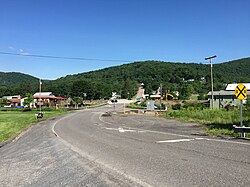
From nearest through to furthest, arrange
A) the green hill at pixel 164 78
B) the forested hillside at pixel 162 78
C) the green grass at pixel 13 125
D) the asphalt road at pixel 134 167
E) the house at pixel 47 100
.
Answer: the asphalt road at pixel 134 167 < the green grass at pixel 13 125 < the house at pixel 47 100 < the forested hillside at pixel 162 78 < the green hill at pixel 164 78

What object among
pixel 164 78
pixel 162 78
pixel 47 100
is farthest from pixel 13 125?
pixel 162 78

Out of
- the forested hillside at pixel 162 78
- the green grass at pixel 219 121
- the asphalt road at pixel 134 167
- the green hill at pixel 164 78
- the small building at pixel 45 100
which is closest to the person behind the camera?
the asphalt road at pixel 134 167

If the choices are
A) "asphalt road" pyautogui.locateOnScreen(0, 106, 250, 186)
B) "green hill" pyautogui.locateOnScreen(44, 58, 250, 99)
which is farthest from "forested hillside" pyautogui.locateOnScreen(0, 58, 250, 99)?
"asphalt road" pyautogui.locateOnScreen(0, 106, 250, 186)

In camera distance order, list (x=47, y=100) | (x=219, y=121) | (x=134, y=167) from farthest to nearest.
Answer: (x=47, y=100)
(x=219, y=121)
(x=134, y=167)

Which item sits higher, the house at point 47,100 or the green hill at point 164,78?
the green hill at point 164,78

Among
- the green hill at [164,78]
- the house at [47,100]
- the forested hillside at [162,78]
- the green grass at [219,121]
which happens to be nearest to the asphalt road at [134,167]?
the green grass at [219,121]

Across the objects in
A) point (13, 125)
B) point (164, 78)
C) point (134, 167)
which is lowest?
point (13, 125)

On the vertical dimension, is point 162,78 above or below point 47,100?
above

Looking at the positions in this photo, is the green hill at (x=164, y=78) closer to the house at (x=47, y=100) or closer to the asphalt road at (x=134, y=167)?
the house at (x=47, y=100)

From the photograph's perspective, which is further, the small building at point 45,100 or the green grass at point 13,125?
the small building at point 45,100

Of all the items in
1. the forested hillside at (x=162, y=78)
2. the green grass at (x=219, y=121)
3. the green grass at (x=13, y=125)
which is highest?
the forested hillside at (x=162, y=78)

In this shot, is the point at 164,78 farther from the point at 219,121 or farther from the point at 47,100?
the point at 219,121

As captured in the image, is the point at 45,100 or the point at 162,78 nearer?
the point at 45,100

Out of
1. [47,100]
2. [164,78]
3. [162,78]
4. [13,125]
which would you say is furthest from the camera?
[162,78]
